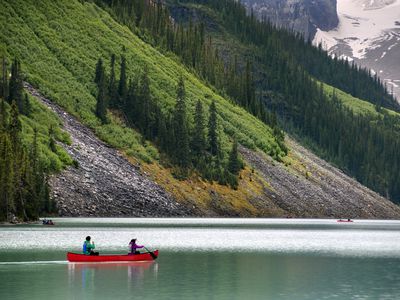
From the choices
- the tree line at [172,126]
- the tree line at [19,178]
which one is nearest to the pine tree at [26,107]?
the tree line at [19,178]

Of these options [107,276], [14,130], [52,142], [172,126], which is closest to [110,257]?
[107,276]

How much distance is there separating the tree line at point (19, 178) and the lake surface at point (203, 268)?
484 inches

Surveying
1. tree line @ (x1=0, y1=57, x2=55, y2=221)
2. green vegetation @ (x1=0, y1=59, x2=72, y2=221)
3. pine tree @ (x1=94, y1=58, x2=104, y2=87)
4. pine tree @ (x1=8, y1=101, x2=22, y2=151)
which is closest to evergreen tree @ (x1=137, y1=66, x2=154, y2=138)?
pine tree @ (x1=94, y1=58, x2=104, y2=87)

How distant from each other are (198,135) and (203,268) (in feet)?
423

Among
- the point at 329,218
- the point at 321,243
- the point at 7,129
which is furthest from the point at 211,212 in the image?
the point at 321,243

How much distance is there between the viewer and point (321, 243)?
95750 millimetres

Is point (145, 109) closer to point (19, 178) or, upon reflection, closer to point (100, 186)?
point (100, 186)

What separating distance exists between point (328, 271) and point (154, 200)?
91865 millimetres

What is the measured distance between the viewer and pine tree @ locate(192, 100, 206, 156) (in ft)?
629

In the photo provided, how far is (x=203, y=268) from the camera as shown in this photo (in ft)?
212

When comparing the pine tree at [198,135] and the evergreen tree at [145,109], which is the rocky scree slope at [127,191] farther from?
the evergreen tree at [145,109]

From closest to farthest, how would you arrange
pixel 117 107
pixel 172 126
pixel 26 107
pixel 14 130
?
pixel 14 130
pixel 26 107
pixel 172 126
pixel 117 107

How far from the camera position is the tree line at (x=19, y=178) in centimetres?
11350

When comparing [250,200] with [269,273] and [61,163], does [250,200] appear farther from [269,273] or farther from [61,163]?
[269,273]
